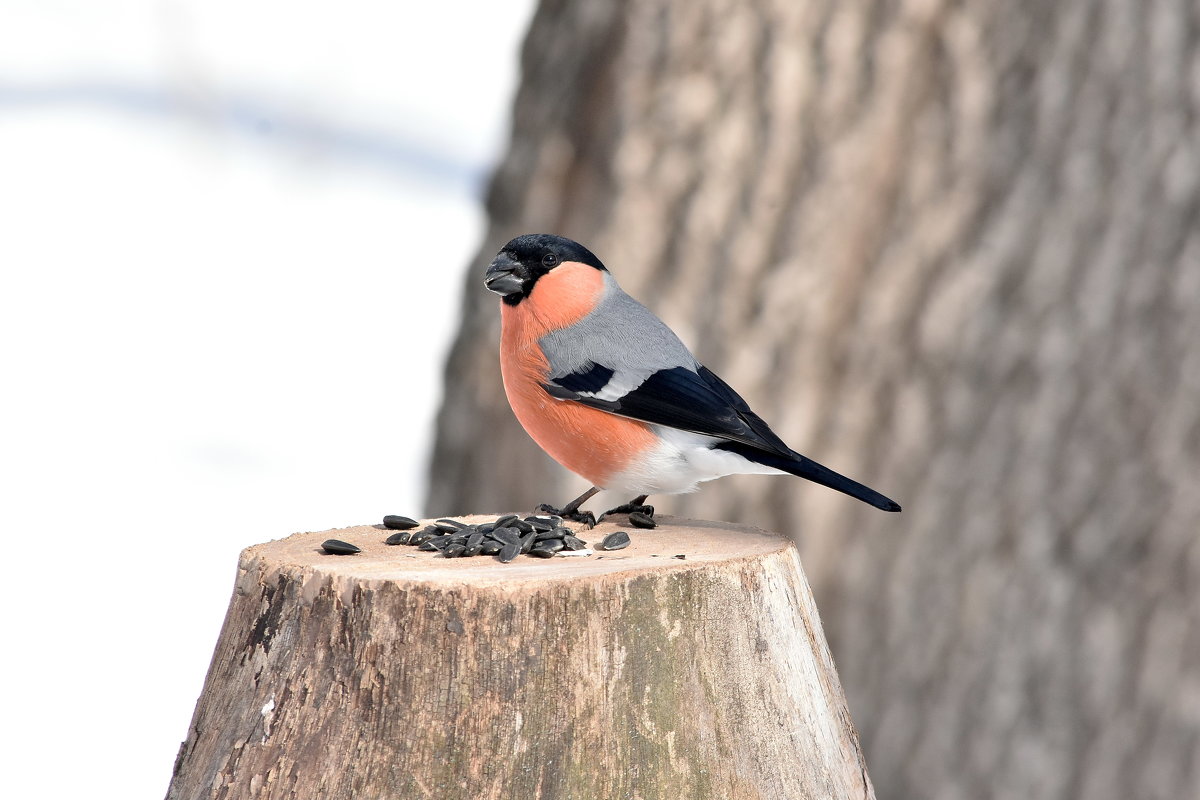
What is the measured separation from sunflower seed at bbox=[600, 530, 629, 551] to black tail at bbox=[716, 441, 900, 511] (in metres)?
0.36

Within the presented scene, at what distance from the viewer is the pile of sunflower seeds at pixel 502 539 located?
2.54 meters

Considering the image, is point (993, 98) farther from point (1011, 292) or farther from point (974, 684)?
point (974, 684)

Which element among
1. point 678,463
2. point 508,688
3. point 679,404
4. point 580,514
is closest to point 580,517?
point 580,514

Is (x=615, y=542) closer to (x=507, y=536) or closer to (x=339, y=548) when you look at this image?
(x=507, y=536)

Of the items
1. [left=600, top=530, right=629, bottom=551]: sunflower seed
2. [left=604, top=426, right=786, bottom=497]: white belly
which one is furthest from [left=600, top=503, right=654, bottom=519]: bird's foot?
[left=600, top=530, right=629, bottom=551]: sunflower seed

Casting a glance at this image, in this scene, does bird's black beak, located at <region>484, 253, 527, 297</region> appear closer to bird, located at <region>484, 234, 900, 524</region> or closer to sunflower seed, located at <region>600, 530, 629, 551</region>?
bird, located at <region>484, 234, 900, 524</region>

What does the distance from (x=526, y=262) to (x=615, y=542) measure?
0.79 meters

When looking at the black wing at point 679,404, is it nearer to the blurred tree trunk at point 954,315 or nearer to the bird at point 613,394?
the bird at point 613,394

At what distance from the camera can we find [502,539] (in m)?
2.57

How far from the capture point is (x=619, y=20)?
4.68 metres

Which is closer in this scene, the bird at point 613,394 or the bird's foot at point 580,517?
the bird at point 613,394

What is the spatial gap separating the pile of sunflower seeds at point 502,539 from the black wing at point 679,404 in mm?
285

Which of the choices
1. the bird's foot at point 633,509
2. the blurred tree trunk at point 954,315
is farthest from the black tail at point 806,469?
the blurred tree trunk at point 954,315

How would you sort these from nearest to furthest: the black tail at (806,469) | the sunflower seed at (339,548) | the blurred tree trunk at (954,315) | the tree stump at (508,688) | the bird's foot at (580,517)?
1. the tree stump at (508,688)
2. the sunflower seed at (339,548)
3. the black tail at (806,469)
4. the bird's foot at (580,517)
5. the blurred tree trunk at (954,315)
